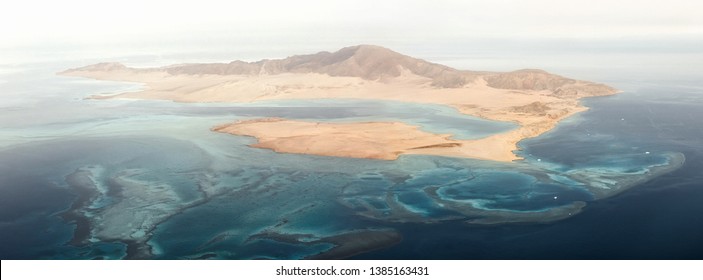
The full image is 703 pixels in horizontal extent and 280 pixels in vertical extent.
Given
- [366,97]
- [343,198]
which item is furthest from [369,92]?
[343,198]

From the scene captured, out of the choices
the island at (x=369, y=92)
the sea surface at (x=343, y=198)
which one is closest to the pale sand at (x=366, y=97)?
the island at (x=369, y=92)

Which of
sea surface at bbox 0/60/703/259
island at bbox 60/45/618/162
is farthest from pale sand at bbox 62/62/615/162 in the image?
sea surface at bbox 0/60/703/259

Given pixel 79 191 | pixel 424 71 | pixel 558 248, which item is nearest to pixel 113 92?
pixel 424 71

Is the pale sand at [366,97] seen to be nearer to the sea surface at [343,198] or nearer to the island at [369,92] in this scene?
the island at [369,92]

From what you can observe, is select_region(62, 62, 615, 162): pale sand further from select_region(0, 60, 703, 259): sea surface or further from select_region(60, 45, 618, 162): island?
select_region(0, 60, 703, 259): sea surface

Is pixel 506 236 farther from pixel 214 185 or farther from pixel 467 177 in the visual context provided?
pixel 214 185

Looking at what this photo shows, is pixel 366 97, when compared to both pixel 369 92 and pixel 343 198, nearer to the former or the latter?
pixel 369 92
